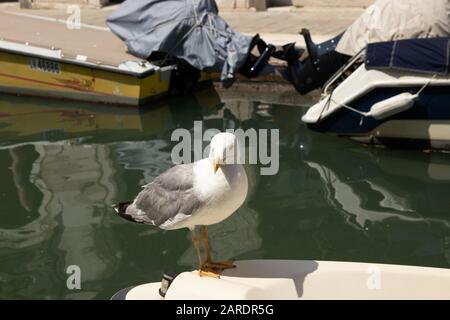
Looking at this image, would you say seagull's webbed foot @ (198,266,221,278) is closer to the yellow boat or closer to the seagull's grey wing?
the seagull's grey wing

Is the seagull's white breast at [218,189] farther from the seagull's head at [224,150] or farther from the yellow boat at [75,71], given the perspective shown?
the yellow boat at [75,71]

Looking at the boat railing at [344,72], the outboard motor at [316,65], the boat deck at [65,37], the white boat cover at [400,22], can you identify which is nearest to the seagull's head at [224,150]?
the boat railing at [344,72]

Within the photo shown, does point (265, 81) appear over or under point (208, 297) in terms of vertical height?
under

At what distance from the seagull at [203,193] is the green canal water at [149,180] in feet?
3.74

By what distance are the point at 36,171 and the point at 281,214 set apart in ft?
9.57

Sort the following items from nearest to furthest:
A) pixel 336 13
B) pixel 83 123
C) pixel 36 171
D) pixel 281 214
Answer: pixel 281 214 < pixel 36 171 < pixel 83 123 < pixel 336 13

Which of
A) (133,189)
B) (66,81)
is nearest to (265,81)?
(66,81)

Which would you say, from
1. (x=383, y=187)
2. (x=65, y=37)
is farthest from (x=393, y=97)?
(x=65, y=37)

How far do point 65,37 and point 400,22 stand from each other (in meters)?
5.48

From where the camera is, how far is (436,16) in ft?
26.7

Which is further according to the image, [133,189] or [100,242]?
[133,189]

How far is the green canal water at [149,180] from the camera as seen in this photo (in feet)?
19.4

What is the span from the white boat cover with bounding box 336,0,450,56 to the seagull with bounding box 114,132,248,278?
4.64 m

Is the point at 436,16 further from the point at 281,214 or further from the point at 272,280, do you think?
the point at 272,280
